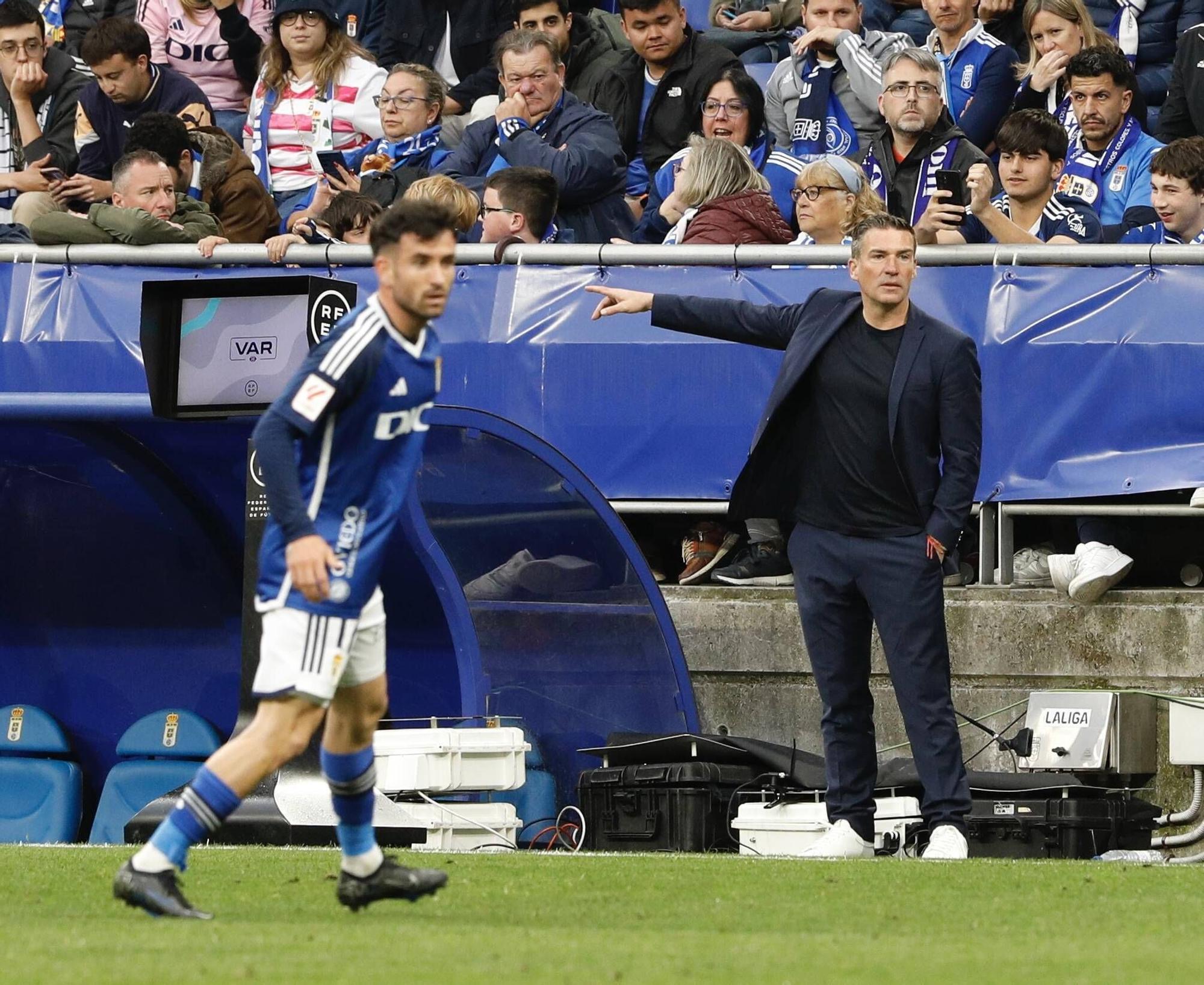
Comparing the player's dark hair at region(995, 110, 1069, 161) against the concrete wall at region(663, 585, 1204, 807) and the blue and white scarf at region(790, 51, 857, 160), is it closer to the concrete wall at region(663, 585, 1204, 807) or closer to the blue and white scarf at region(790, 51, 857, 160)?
the blue and white scarf at region(790, 51, 857, 160)

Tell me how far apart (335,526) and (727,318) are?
3.27 metres

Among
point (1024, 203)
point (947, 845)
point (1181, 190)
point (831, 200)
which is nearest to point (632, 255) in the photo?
point (831, 200)

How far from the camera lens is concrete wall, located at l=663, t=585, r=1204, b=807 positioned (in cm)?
980

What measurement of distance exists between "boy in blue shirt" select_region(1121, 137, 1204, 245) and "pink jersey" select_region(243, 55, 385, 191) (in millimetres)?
5016

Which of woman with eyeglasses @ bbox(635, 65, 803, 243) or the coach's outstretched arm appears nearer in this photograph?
the coach's outstretched arm

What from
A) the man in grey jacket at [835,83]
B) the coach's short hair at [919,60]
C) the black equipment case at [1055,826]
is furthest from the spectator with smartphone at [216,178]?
the black equipment case at [1055,826]

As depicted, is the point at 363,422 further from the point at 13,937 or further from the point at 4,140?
the point at 4,140

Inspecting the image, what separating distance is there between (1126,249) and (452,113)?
210 inches

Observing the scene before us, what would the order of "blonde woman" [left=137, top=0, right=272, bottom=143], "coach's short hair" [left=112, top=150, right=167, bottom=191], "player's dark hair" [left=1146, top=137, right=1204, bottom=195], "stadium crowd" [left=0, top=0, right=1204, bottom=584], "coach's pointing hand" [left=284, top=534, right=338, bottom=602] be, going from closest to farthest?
Answer: 1. "coach's pointing hand" [left=284, top=534, right=338, bottom=602]
2. "player's dark hair" [left=1146, top=137, right=1204, bottom=195]
3. "stadium crowd" [left=0, top=0, right=1204, bottom=584]
4. "coach's short hair" [left=112, top=150, right=167, bottom=191]
5. "blonde woman" [left=137, top=0, right=272, bottom=143]

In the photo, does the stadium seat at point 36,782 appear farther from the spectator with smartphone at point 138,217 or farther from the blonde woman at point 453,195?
the blonde woman at point 453,195

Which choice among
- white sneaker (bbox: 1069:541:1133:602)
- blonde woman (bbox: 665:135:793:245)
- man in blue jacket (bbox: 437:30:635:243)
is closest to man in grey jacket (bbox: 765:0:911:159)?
man in blue jacket (bbox: 437:30:635:243)

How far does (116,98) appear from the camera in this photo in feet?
44.2

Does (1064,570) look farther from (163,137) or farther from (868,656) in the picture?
(163,137)

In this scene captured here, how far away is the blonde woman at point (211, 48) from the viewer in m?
14.6
